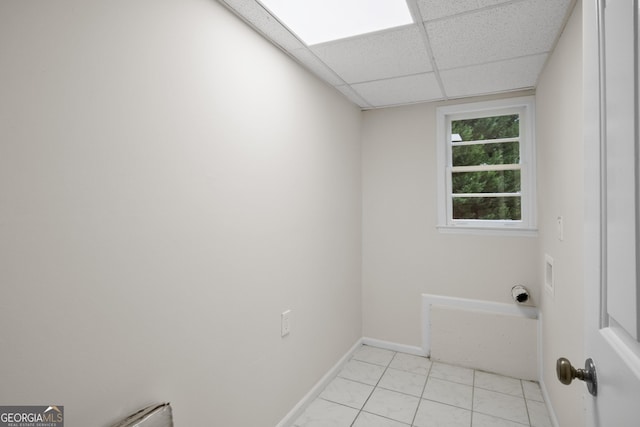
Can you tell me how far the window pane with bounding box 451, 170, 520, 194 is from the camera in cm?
291

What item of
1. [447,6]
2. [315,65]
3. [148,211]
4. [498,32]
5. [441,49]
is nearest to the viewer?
[148,211]

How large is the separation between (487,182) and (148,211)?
283 centimetres

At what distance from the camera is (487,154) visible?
300 cm

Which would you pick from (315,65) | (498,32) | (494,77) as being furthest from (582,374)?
(494,77)

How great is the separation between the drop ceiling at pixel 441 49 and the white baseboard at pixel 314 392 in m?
2.37

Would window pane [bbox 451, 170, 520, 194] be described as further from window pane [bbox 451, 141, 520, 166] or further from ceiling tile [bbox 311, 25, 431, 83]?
ceiling tile [bbox 311, 25, 431, 83]

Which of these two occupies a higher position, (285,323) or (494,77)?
(494,77)

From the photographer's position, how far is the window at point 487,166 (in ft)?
9.23

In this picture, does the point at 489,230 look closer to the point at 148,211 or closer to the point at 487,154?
the point at 487,154

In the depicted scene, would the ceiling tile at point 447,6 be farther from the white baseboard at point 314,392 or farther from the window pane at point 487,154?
the white baseboard at point 314,392

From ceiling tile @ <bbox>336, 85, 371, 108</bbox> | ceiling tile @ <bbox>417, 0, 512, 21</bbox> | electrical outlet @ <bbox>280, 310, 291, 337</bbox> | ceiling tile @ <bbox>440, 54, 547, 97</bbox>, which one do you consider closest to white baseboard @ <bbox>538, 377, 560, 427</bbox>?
electrical outlet @ <bbox>280, 310, 291, 337</bbox>

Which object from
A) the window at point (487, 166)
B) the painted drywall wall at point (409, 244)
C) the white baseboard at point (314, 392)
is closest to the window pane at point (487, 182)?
the window at point (487, 166)

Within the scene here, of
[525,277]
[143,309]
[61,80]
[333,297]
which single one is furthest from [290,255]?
[525,277]

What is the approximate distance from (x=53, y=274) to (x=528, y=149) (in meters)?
3.22
